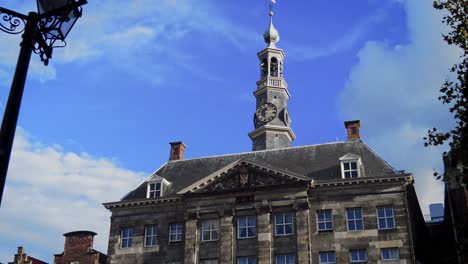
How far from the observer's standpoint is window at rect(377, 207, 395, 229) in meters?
34.0

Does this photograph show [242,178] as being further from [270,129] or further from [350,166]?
[270,129]

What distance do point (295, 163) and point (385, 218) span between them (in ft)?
25.2

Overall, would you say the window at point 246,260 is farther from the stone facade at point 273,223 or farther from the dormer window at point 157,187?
the dormer window at point 157,187

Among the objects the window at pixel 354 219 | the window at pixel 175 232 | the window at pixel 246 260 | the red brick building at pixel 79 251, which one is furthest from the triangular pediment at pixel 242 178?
the red brick building at pixel 79 251

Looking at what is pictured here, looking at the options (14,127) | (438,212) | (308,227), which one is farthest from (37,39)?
(438,212)

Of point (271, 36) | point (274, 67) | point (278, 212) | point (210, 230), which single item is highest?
point (271, 36)

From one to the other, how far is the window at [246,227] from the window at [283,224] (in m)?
1.58

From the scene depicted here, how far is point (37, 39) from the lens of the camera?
6.82 metres

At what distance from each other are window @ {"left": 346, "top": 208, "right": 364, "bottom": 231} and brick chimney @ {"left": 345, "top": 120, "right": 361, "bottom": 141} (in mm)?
6683

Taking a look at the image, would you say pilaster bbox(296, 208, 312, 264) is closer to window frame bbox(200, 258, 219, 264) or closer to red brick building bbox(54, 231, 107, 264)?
window frame bbox(200, 258, 219, 264)

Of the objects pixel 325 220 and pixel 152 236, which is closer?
pixel 325 220

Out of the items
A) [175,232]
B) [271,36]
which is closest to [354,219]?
[175,232]

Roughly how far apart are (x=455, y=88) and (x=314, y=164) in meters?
22.0

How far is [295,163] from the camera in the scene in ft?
128
